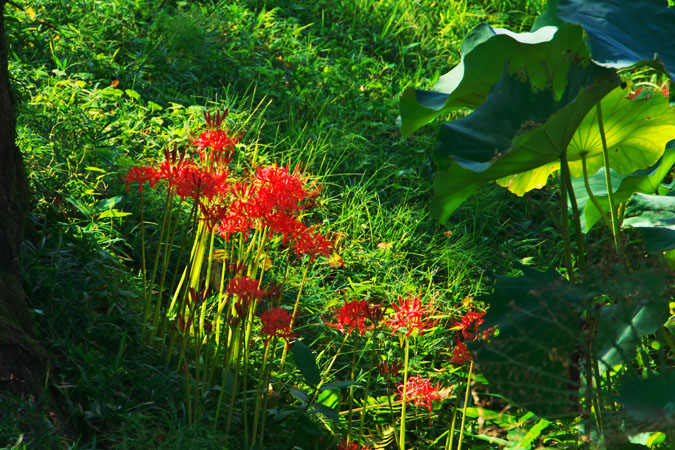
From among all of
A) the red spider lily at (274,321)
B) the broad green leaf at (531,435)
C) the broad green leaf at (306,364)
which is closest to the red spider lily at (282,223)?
the red spider lily at (274,321)

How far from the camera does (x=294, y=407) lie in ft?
7.48

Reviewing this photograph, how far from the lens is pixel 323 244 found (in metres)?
2.02

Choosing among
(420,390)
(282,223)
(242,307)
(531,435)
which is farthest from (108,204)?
(531,435)

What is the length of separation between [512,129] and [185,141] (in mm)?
1948

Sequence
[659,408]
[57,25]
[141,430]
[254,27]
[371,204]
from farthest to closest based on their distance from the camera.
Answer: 1. [254,27]
2. [57,25]
3. [371,204]
4. [141,430]
5. [659,408]

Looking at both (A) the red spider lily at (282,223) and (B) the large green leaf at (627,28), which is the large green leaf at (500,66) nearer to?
(B) the large green leaf at (627,28)

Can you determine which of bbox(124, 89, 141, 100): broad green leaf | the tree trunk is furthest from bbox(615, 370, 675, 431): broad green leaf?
bbox(124, 89, 141, 100): broad green leaf

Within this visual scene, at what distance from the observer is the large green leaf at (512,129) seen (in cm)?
186

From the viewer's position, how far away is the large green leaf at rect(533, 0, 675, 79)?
1924 mm

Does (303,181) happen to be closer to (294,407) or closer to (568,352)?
(294,407)

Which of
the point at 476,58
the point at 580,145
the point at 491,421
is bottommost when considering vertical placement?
the point at 491,421

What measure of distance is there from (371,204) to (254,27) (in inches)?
79.5

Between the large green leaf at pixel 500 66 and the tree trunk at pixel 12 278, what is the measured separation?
1.33m

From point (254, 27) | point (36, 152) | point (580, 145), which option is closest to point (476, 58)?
point (580, 145)
